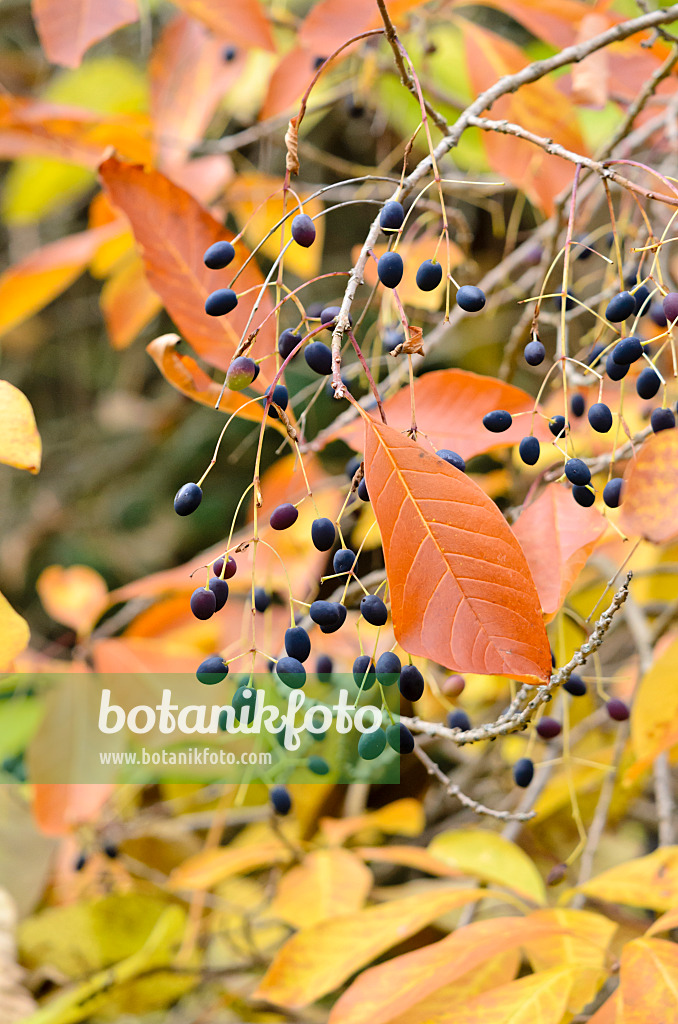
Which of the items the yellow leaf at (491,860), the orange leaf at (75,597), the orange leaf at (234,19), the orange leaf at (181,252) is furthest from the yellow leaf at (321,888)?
the orange leaf at (234,19)

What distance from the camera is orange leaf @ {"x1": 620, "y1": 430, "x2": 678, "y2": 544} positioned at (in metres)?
0.55

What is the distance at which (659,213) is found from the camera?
0.94m

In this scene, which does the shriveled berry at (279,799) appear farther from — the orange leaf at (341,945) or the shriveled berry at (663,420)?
the shriveled berry at (663,420)

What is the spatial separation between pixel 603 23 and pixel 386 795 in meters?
1.03

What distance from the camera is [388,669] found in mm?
528

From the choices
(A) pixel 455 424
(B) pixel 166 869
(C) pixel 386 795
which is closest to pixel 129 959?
(B) pixel 166 869

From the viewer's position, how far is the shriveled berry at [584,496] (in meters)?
0.51

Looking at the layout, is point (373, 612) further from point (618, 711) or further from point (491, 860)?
point (491, 860)

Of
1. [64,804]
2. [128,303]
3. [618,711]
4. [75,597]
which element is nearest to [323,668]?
[618,711]

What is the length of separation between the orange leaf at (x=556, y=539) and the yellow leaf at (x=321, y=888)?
481 mm

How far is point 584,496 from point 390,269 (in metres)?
0.18

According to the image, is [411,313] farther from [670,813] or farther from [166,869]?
[166,869]

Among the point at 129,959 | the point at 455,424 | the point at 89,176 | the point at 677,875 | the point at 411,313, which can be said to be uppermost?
the point at 89,176

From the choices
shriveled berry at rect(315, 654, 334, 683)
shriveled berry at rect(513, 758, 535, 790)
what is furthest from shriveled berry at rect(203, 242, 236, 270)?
shriveled berry at rect(513, 758, 535, 790)
